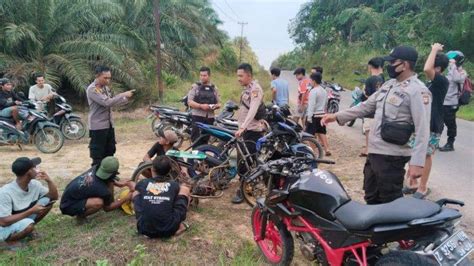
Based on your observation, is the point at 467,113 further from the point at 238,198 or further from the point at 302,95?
the point at 238,198

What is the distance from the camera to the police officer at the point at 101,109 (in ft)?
17.4

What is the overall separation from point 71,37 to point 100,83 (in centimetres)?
935

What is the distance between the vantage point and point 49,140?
8.33 m

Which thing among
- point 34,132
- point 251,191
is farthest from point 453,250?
point 34,132

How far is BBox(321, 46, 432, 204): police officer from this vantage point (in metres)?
3.14

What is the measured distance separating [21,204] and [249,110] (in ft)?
8.71

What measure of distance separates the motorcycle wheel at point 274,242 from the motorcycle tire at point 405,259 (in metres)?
1.05

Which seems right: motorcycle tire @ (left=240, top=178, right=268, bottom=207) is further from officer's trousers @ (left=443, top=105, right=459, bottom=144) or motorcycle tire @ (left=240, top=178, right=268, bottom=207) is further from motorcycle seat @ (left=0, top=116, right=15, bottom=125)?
motorcycle seat @ (left=0, top=116, right=15, bottom=125)

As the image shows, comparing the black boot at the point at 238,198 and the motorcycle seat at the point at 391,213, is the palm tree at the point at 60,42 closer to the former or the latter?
the black boot at the point at 238,198

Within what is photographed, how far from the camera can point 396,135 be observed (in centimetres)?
321

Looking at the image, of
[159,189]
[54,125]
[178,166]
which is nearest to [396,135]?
[159,189]

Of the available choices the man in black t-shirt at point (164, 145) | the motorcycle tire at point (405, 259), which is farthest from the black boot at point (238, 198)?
the motorcycle tire at point (405, 259)

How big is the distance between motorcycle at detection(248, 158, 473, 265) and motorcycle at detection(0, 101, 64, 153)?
19.5 feet

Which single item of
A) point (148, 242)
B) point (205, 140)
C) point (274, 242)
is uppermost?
point (205, 140)
